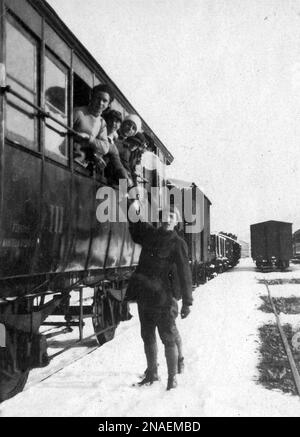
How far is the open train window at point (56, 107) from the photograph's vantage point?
4902 mm

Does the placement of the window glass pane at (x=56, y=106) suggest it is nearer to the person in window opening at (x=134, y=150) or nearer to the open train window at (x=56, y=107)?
the open train window at (x=56, y=107)

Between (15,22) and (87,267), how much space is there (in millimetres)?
2834

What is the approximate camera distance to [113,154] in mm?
6473

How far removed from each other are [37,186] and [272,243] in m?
29.8

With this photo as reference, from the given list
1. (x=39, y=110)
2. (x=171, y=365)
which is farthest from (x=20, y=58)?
(x=171, y=365)

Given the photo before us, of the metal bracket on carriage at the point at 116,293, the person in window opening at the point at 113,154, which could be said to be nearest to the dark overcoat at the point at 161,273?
the person in window opening at the point at 113,154

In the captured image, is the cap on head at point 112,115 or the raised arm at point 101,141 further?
the cap on head at point 112,115

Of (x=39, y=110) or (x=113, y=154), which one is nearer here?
(x=39, y=110)

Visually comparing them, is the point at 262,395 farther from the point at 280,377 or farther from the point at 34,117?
the point at 34,117

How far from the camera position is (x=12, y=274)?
418 centimetres

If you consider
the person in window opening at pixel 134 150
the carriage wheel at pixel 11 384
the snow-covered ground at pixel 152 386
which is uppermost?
the person in window opening at pixel 134 150

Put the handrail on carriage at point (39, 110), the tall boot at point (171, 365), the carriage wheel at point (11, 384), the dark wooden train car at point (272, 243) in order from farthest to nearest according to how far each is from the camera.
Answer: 1. the dark wooden train car at point (272, 243)
2. the tall boot at point (171, 365)
3. the carriage wheel at point (11, 384)
4. the handrail on carriage at point (39, 110)

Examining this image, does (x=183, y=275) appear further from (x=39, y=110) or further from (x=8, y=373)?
(x=39, y=110)
